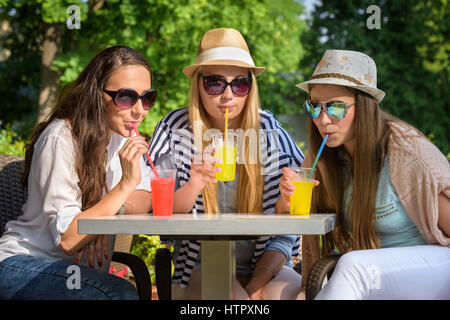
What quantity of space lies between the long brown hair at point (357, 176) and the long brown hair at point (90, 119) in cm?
114

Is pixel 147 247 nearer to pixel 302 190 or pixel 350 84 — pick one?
pixel 302 190

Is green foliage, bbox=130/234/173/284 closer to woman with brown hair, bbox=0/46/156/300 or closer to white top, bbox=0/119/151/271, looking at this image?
woman with brown hair, bbox=0/46/156/300

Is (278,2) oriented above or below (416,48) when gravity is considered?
above

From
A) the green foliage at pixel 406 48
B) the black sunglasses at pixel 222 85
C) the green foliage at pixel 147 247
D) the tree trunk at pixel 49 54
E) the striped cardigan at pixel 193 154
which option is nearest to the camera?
the black sunglasses at pixel 222 85

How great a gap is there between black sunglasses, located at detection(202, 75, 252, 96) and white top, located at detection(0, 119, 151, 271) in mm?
832

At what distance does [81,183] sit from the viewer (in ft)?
9.04

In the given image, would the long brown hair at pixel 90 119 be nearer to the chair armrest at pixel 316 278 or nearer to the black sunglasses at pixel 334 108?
the black sunglasses at pixel 334 108

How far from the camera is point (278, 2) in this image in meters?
22.2

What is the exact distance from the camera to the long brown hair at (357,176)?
276 cm

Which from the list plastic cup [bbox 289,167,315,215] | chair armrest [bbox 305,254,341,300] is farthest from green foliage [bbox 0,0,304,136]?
chair armrest [bbox 305,254,341,300]

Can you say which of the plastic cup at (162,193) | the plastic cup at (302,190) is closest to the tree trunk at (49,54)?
the plastic cup at (162,193)
